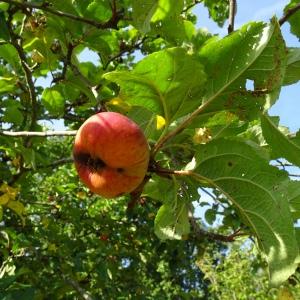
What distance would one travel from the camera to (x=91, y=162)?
4.28ft

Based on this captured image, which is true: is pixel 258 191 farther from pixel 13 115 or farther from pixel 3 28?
pixel 13 115

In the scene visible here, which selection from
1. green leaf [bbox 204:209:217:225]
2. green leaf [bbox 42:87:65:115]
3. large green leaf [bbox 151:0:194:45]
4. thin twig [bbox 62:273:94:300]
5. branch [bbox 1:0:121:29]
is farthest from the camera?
green leaf [bbox 204:209:217:225]

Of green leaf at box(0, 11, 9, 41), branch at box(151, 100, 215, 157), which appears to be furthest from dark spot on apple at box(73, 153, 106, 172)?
green leaf at box(0, 11, 9, 41)

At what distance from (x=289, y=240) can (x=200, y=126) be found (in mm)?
452

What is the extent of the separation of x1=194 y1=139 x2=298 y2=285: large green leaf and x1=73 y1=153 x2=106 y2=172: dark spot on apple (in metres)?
0.28

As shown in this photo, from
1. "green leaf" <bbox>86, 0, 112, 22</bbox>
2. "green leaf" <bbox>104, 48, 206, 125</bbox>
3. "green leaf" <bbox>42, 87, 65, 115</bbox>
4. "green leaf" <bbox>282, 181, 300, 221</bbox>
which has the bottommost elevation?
"green leaf" <bbox>42, 87, 65, 115</bbox>

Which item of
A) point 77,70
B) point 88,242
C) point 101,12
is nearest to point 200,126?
point 77,70

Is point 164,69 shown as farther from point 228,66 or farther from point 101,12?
point 101,12

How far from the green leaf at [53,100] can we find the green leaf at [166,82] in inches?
58.8

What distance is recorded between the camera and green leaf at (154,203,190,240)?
1594 mm

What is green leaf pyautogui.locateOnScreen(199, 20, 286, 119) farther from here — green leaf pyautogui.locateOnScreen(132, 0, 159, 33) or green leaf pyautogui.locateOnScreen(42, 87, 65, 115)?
green leaf pyautogui.locateOnScreen(42, 87, 65, 115)

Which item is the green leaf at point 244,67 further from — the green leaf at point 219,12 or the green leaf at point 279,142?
the green leaf at point 219,12

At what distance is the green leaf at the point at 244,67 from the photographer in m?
1.19

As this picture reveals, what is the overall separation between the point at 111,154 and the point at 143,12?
0.52 m
